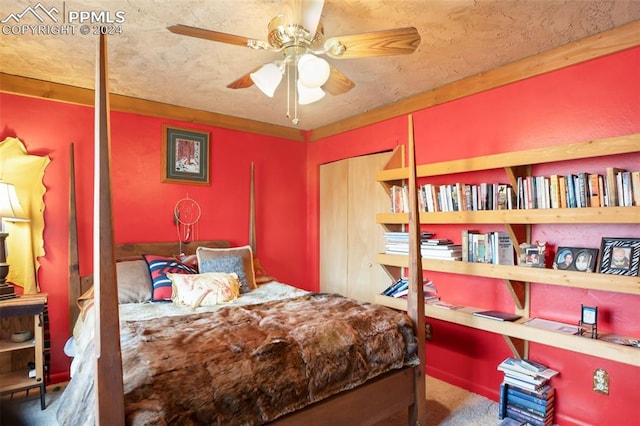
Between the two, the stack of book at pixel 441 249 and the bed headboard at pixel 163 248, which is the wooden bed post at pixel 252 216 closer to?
the bed headboard at pixel 163 248

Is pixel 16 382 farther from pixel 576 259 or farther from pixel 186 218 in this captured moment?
pixel 576 259

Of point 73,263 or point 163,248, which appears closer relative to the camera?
point 73,263

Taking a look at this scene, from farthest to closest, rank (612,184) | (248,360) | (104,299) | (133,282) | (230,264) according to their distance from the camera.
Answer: (230,264)
(133,282)
(612,184)
(248,360)
(104,299)

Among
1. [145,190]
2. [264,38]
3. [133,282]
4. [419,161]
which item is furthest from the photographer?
[145,190]

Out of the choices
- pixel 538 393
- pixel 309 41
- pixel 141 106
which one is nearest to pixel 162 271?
pixel 141 106

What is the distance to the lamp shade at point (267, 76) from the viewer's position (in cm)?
198

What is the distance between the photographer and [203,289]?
8.15ft

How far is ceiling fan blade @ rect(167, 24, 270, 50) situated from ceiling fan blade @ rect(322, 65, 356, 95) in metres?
0.45

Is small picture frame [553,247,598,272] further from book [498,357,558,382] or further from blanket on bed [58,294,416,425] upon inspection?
blanket on bed [58,294,416,425]

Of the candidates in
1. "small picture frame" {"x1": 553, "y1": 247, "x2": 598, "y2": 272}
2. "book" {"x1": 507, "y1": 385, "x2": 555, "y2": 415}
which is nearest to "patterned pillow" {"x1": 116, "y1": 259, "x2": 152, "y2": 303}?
"book" {"x1": 507, "y1": 385, "x2": 555, "y2": 415}

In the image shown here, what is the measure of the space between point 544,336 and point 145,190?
324 cm

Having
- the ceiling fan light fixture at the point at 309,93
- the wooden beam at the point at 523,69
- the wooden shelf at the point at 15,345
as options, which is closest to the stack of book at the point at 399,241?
the wooden beam at the point at 523,69

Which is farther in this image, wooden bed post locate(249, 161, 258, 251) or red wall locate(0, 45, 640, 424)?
wooden bed post locate(249, 161, 258, 251)

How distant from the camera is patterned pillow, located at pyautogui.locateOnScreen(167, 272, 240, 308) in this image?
2439 mm
